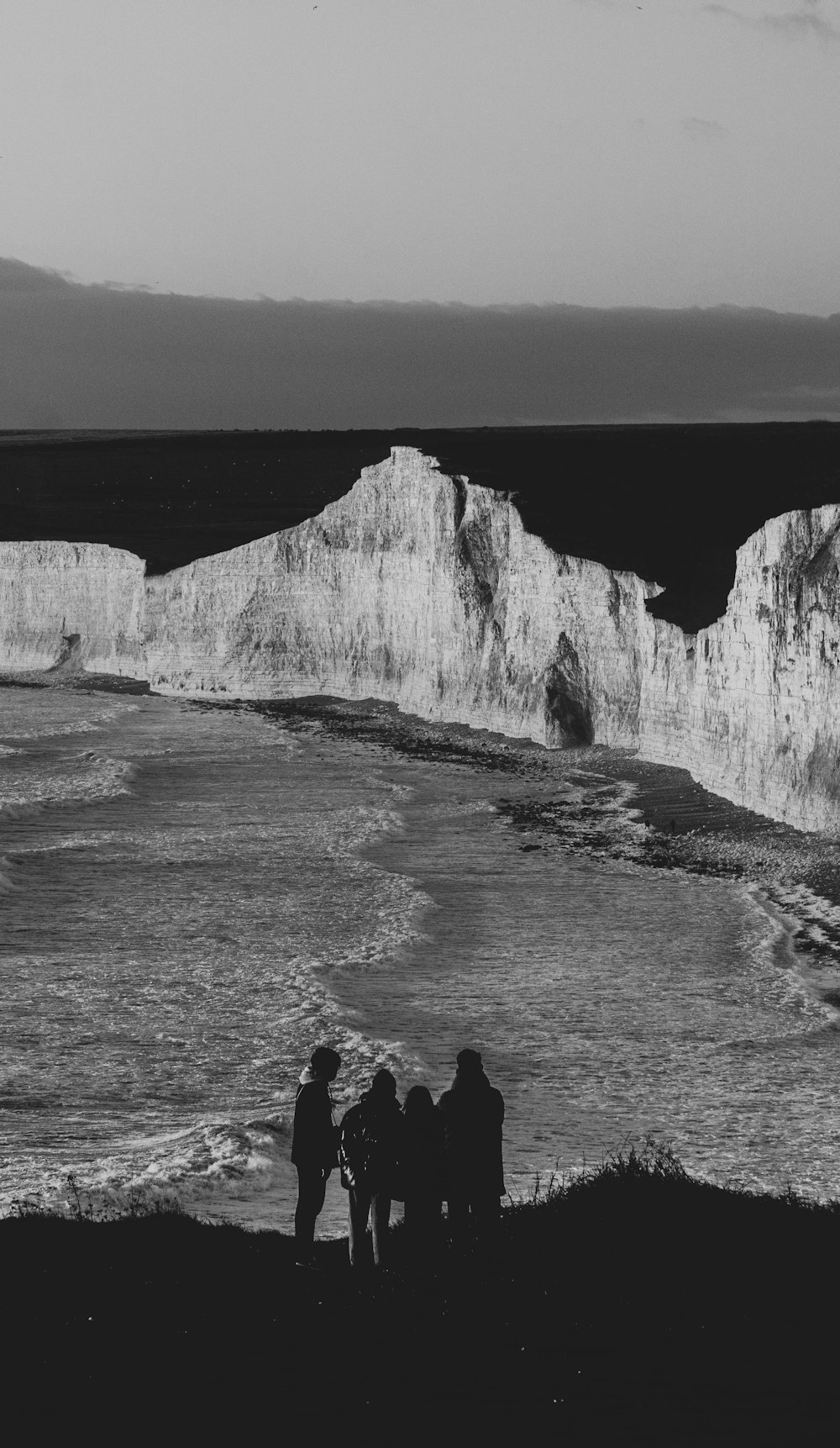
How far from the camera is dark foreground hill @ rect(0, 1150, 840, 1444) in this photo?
7.93 metres

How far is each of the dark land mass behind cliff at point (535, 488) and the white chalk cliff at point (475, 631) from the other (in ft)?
5.41

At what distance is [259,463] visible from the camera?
174375 millimetres

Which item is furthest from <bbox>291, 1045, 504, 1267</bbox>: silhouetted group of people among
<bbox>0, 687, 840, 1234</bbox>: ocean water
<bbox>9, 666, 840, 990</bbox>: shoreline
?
<bbox>9, 666, 840, 990</bbox>: shoreline

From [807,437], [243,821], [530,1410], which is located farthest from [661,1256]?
[807,437]

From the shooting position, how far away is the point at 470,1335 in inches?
343

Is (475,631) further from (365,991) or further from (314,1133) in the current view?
(314,1133)

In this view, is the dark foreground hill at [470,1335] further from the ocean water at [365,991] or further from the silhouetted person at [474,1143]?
the ocean water at [365,991]

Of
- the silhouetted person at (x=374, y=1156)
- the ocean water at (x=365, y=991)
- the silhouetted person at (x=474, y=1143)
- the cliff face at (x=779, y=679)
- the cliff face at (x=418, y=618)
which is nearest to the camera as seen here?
the silhouetted person at (x=374, y=1156)

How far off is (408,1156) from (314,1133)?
0.75 m

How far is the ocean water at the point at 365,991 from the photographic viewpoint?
619 inches

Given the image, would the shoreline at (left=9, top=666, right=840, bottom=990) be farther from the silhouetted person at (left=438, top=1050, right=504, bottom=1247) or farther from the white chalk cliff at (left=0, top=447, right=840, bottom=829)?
the silhouetted person at (left=438, top=1050, right=504, bottom=1247)

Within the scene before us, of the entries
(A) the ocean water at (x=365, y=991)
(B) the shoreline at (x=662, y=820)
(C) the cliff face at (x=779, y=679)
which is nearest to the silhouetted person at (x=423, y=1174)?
A: (A) the ocean water at (x=365, y=991)

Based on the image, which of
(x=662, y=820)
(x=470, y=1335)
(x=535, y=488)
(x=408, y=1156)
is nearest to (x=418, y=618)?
(x=662, y=820)

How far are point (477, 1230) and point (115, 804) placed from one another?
29.1 metres
